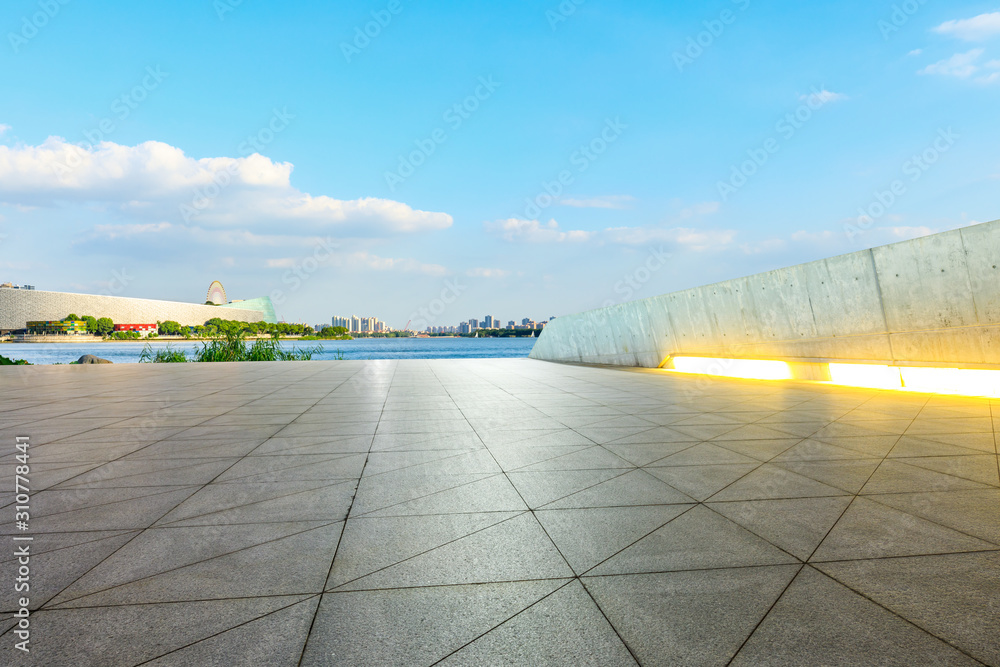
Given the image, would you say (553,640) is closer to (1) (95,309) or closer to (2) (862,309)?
(2) (862,309)

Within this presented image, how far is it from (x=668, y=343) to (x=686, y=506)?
13706 millimetres

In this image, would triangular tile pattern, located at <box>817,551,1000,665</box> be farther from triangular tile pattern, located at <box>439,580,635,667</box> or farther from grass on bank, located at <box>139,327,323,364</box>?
grass on bank, located at <box>139,327,323,364</box>

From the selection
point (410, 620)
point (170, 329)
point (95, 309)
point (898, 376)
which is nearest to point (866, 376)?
point (898, 376)

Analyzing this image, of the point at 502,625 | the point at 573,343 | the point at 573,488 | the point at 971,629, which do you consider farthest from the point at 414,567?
the point at 573,343

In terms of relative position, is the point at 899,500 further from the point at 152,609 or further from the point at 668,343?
the point at 668,343

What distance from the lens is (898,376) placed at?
10414 millimetres

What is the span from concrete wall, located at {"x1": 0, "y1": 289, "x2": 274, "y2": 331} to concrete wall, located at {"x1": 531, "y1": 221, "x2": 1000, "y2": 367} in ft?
438

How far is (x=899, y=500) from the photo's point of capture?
12.6ft

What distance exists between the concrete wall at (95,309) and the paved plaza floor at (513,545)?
133 meters

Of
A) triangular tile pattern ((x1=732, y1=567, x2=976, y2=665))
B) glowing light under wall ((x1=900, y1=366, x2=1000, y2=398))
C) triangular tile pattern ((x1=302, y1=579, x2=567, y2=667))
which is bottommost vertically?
glowing light under wall ((x1=900, y1=366, x2=1000, y2=398))

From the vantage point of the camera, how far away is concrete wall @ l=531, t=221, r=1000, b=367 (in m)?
9.08

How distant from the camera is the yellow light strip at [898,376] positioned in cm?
927

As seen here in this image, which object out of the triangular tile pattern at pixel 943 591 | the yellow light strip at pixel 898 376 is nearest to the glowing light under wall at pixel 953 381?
the yellow light strip at pixel 898 376

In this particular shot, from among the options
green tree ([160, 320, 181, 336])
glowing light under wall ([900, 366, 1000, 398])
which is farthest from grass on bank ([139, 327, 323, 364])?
green tree ([160, 320, 181, 336])
